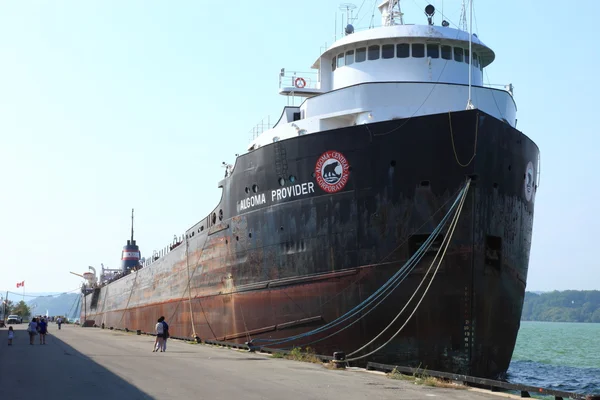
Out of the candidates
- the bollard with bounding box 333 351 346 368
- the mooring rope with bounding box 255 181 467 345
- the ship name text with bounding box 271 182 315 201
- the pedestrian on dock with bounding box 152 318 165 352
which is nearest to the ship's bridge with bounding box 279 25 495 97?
the ship name text with bounding box 271 182 315 201

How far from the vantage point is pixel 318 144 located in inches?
645

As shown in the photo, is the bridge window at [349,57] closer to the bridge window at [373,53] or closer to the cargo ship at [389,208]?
the cargo ship at [389,208]

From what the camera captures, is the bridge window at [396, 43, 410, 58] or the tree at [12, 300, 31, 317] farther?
the tree at [12, 300, 31, 317]

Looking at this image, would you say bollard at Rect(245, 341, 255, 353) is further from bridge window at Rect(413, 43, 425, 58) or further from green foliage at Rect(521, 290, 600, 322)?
green foliage at Rect(521, 290, 600, 322)

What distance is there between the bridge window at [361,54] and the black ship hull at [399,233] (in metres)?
3.74

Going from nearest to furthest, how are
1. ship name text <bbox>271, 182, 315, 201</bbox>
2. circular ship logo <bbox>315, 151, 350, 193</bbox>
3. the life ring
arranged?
circular ship logo <bbox>315, 151, 350, 193</bbox>, ship name text <bbox>271, 182, 315, 201</bbox>, the life ring

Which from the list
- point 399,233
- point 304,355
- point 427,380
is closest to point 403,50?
point 399,233

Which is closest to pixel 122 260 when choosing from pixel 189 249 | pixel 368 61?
pixel 189 249

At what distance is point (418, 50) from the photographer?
738 inches

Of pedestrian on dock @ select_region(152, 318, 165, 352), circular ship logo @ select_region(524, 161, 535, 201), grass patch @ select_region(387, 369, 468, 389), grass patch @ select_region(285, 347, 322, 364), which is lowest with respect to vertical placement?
grass patch @ select_region(387, 369, 468, 389)

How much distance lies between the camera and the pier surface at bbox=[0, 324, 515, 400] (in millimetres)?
9930

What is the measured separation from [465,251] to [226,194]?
8.56 m

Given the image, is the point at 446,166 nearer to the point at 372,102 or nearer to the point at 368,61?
the point at 372,102

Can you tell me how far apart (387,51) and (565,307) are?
176736mm
